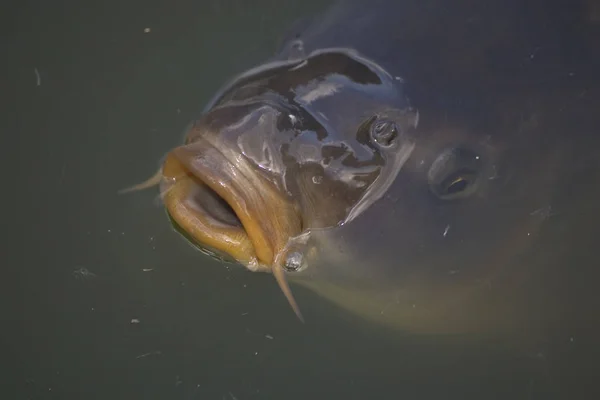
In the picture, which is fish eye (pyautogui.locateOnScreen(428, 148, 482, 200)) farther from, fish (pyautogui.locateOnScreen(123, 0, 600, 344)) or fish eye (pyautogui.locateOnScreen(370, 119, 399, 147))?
fish eye (pyautogui.locateOnScreen(370, 119, 399, 147))

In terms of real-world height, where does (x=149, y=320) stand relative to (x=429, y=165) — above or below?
below

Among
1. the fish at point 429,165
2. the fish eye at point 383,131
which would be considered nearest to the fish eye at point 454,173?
the fish at point 429,165

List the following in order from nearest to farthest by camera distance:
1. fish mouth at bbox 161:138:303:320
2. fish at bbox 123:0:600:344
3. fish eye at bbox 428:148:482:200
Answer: fish mouth at bbox 161:138:303:320 → fish at bbox 123:0:600:344 → fish eye at bbox 428:148:482:200

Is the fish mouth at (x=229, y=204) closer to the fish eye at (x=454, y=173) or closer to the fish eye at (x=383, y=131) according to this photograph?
the fish eye at (x=383, y=131)

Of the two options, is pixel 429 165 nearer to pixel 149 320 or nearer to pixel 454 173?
pixel 454 173

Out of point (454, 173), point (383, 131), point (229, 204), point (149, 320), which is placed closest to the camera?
point (229, 204)

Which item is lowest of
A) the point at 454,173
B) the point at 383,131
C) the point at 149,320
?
the point at 149,320

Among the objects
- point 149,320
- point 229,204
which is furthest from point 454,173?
point 149,320

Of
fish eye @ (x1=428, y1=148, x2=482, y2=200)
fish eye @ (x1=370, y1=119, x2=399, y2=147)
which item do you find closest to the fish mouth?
fish eye @ (x1=370, y1=119, x2=399, y2=147)

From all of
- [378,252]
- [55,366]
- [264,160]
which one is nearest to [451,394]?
[378,252]
